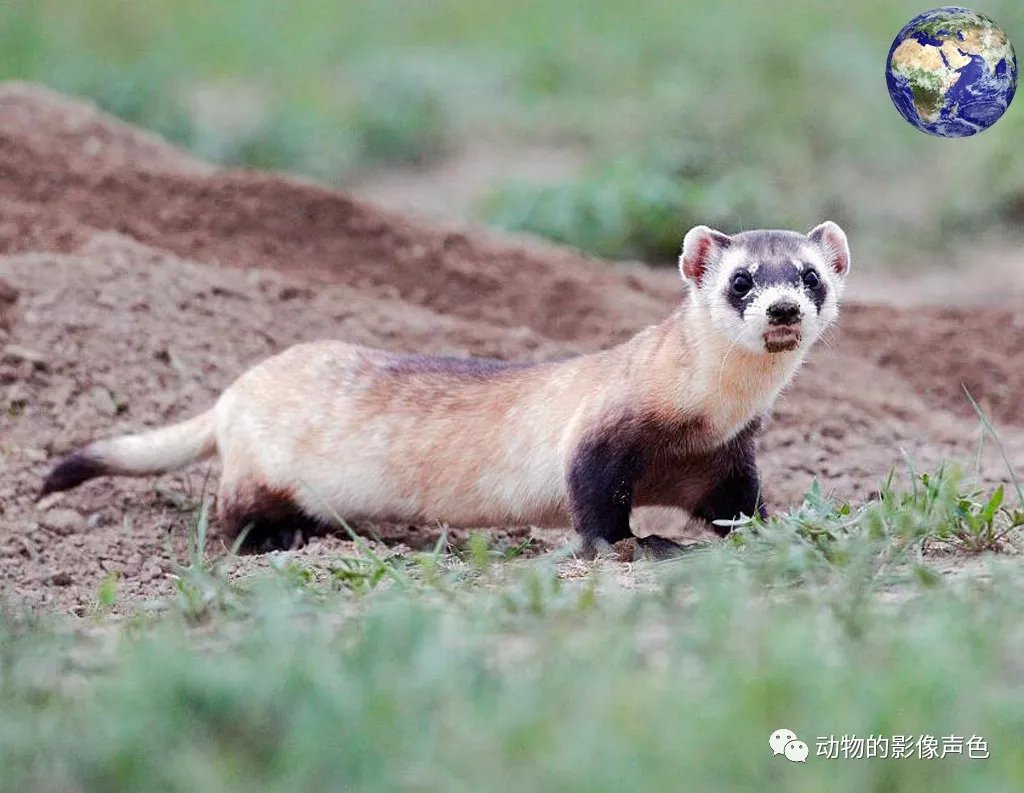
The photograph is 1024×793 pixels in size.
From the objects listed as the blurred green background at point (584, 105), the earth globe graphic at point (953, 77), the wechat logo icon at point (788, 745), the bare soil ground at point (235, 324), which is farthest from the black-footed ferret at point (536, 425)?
the blurred green background at point (584, 105)

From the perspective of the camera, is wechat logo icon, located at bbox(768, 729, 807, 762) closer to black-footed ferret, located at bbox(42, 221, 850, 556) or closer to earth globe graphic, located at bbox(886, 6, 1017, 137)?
black-footed ferret, located at bbox(42, 221, 850, 556)

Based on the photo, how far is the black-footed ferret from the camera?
4.82 meters

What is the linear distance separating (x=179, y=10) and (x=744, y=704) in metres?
14.9

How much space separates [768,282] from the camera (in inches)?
181

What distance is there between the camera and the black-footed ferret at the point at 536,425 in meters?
4.82

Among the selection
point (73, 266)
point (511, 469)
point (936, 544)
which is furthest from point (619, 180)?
point (936, 544)

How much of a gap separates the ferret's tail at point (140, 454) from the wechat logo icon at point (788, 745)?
145 inches

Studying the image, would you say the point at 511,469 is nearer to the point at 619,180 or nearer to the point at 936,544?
the point at 936,544

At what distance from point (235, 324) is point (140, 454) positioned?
58.0 inches

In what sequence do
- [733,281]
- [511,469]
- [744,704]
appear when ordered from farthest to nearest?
[511,469], [733,281], [744,704]

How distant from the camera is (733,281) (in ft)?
15.4

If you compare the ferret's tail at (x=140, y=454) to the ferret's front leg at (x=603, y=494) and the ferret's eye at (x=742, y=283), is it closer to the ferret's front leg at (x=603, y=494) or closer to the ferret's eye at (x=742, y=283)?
the ferret's front leg at (x=603, y=494)

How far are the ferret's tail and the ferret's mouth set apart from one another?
94.6 inches

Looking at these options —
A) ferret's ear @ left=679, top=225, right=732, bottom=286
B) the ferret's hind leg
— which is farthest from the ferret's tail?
ferret's ear @ left=679, top=225, right=732, bottom=286
